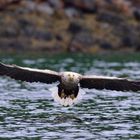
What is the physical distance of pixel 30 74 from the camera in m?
31.4

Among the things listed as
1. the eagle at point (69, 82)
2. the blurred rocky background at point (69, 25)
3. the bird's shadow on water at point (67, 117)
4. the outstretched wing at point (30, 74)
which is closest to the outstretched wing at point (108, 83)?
the eagle at point (69, 82)

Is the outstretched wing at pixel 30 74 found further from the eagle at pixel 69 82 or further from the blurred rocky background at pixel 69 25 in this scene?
the blurred rocky background at pixel 69 25

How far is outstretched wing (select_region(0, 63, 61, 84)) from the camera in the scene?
30625 millimetres

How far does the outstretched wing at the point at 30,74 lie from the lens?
30.6m

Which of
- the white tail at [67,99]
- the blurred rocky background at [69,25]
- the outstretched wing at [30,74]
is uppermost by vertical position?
the blurred rocky background at [69,25]

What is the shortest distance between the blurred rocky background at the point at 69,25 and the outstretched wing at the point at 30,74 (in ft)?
155

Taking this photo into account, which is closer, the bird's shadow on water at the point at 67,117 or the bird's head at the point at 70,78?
the bird's shadow on water at the point at 67,117

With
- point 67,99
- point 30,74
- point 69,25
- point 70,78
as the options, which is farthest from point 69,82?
point 69,25

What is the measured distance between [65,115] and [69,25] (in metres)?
54.1

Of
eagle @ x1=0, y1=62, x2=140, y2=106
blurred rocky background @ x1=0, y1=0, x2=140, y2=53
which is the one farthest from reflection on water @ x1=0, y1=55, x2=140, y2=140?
blurred rocky background @ x1=0, y1=0, x2=140, y2=53

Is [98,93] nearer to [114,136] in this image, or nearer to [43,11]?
[114,136]

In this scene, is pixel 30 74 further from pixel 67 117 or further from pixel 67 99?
pixel 67 117

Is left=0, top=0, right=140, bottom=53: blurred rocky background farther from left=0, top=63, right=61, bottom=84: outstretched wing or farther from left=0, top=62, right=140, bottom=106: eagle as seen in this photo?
left=0, top=62, right=140, bottom=106: eagle

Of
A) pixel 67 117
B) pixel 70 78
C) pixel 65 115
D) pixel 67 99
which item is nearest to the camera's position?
pixel 70 78
